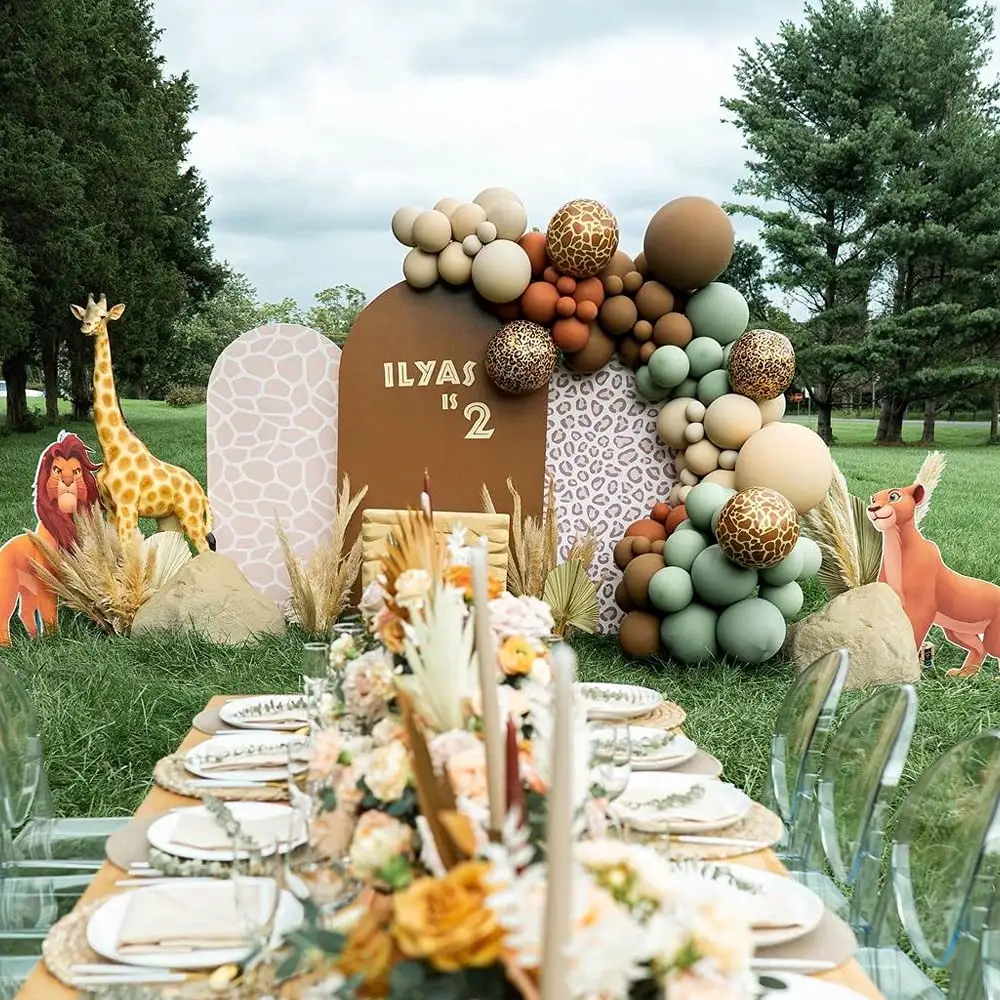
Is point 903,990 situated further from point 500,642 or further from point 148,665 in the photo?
point 148,665

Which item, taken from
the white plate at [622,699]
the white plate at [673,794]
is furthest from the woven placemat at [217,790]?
the white plate at [622,699]

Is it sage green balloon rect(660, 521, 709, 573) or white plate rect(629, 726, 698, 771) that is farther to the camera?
sage green balloon rect(660, 521, 709, 573)

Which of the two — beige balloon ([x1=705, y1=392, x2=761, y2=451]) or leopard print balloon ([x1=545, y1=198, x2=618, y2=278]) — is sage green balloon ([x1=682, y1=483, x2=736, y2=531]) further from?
leopard print balloon ([x1=545, y1=198, x2=618, y2=278])

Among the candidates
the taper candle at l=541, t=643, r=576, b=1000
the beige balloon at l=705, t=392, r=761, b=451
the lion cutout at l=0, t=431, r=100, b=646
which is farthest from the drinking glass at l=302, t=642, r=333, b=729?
the lion cutout at l=0, t=431, r=100, b=646

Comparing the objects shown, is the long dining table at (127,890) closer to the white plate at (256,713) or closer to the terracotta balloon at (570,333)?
the white plate at (256,713)

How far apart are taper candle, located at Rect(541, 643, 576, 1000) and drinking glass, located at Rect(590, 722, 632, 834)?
56 centimetres

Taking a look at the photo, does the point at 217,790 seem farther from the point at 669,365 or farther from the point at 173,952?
the point at 669,365

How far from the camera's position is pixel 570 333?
5105 mm

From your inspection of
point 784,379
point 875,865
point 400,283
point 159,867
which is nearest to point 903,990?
point 875,865

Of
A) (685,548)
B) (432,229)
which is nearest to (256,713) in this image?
(685,548)

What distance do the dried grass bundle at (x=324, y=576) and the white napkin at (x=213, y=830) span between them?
333 centimetres

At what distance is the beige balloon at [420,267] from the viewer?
5.27 meters

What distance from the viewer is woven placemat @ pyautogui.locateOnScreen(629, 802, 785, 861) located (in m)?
1.73

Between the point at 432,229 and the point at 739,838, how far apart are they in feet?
12.9
